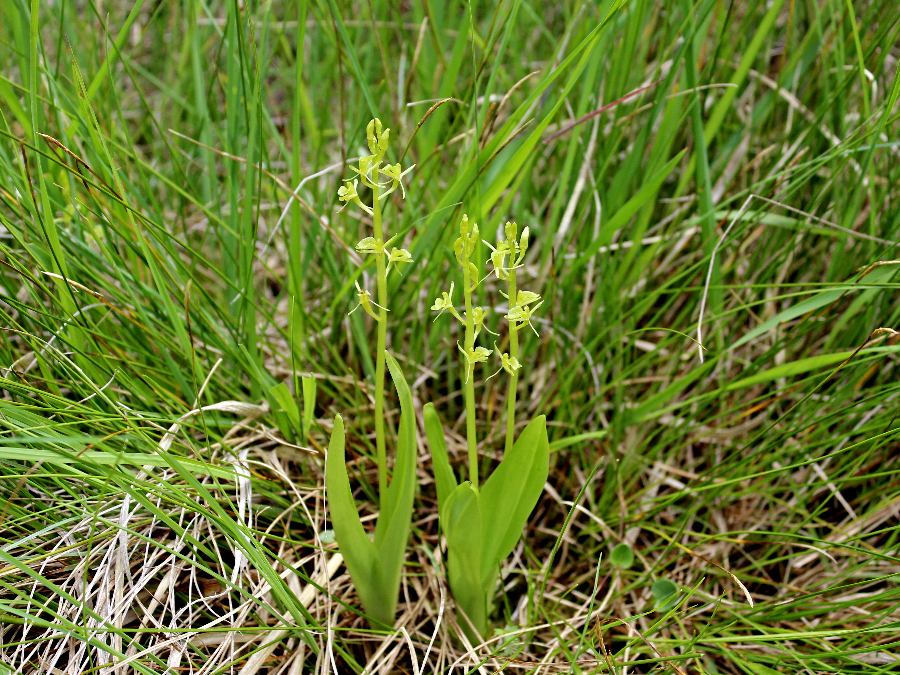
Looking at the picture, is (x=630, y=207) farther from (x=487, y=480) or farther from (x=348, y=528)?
(x=348, y=528)

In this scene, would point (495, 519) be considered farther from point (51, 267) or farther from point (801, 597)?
point (51, 267)

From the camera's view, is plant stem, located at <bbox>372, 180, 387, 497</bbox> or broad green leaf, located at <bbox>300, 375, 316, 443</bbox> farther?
broad green leaf, located at <bbox>300, 375, 316, 443</bbox>

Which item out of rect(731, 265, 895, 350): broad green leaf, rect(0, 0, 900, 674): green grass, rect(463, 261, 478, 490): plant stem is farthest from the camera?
rect(731, 265, 895, 350): broad green leaf

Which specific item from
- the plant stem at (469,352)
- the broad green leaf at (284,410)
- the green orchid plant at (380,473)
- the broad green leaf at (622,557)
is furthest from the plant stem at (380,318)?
the broad green leaf at (622,557)

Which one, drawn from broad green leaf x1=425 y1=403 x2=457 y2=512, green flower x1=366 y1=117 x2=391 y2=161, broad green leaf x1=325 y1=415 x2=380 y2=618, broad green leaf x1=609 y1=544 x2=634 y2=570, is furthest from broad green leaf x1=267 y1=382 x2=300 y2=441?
broad green leaf x1=609 y1=544 x2=634 y2=570

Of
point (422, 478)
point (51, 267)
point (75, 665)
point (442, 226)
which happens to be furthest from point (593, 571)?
point (51, 267)

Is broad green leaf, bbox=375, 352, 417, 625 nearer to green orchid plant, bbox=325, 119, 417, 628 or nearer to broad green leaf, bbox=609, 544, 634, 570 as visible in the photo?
green orchid plant, bbox=325, 119, 417, 628

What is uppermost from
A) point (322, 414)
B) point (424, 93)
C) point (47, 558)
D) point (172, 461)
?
point (424, 93)

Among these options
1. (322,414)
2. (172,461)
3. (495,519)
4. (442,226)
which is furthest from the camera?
(322,414)

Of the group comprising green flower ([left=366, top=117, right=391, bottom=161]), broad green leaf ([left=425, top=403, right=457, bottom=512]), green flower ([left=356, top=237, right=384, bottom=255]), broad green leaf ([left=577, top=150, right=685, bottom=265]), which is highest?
green flower ([left=366, top=117, right=391, bottom=161])
